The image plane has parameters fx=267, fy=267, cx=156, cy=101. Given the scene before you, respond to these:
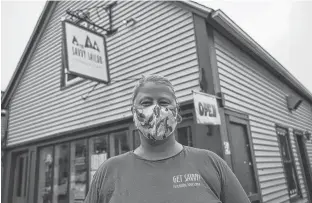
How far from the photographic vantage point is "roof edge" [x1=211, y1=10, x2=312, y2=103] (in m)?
6.03

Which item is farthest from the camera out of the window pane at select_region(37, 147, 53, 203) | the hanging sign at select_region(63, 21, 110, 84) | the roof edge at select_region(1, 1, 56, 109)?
the roof edge at select_region(1, 1, 56, 109)

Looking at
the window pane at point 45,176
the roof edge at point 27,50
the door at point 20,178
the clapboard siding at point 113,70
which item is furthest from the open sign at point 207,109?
the roof edge at point 27,50

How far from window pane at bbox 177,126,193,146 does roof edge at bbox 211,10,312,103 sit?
2.56 metres

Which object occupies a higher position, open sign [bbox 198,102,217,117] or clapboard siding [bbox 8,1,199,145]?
clapboard siding [bbox 8,1,199,145]

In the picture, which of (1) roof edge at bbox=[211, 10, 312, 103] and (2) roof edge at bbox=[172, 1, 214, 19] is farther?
(1) roof edge at bbox=[211, 10, 312, 103]

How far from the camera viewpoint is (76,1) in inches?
390

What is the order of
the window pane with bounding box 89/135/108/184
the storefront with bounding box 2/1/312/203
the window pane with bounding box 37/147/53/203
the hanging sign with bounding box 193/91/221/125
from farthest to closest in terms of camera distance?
1. the window pane with bounding box 37/147/53/203
2. the window pane with bounding box 89/135/108/184
3. the storefront with bounding box 2/1/312/203
4. the hanging sign with bounding box 193/91/221/125

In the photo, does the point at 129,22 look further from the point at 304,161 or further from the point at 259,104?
the point at 304,161

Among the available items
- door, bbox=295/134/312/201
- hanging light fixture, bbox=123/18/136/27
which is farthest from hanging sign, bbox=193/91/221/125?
door, bbox=295/134/312/201

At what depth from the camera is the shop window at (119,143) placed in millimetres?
6977

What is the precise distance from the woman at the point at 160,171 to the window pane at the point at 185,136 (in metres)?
3.88

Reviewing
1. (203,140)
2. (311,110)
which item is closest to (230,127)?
(203,140)

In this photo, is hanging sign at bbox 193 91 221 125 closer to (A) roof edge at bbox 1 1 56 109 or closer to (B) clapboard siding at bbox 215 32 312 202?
(B) clapboard siding at bbox 215 32 312 202

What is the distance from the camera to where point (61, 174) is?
866 cm
